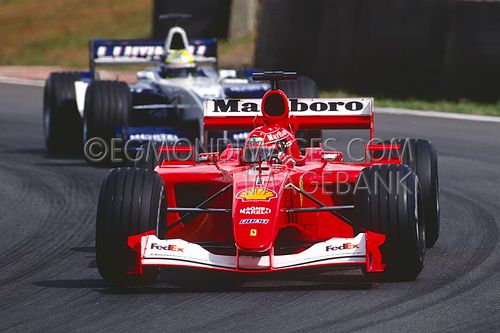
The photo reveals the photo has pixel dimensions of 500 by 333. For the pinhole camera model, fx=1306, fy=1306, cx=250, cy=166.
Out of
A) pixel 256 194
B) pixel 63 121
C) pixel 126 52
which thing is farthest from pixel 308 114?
pixel 126 52

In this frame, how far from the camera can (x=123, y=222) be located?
878cm

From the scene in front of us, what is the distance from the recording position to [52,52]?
33.7m

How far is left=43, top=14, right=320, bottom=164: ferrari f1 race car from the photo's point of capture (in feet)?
52.6

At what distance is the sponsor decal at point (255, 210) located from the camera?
8.76m

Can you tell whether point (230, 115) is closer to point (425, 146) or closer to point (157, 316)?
point (425, 146)

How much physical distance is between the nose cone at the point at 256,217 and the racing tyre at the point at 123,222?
590 millimetres

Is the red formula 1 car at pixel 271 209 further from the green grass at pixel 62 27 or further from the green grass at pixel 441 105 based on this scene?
the green grass at pixel 62 27

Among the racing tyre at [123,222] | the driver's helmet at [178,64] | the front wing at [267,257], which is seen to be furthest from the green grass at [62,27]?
the front wing at [267,257]

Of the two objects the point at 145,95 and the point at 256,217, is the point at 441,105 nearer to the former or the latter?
the point at 145,95

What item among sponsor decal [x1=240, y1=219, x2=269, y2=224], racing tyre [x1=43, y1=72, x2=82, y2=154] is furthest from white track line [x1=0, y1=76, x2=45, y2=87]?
sponsor decal [x1=240, y1=219, x2=269, y2=224]

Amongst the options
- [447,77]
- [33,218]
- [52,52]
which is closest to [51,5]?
[52,52]

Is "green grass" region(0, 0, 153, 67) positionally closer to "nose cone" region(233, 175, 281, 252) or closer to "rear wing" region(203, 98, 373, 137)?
"rear wing" region(203, 98, 373, 137)

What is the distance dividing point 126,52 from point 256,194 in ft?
31.2

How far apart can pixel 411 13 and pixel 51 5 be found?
21.9 m
